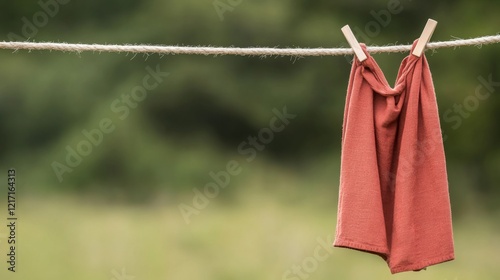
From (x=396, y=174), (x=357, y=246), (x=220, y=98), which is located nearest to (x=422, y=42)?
(x=396, y=174)

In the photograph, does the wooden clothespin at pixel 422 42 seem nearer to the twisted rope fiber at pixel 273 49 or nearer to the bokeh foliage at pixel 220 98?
the twisted rope fiber at pixel 273 49

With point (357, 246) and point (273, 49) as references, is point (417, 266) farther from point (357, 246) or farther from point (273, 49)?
point (273, 49)

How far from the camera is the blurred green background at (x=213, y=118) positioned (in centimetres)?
445

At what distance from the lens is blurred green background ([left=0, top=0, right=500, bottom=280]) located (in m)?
4.45

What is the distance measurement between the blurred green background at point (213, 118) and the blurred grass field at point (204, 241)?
1 cm

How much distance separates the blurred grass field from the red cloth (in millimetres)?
2412

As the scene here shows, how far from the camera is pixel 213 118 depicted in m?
4.79

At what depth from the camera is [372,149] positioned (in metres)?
1.51

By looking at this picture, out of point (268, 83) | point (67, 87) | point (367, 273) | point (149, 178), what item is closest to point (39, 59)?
point (67, 87)

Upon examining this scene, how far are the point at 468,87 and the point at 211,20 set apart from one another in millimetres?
1749

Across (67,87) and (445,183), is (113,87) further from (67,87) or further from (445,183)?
(445,183)

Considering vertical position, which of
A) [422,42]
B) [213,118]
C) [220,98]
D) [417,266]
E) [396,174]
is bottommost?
[417,266]

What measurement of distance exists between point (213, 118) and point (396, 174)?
3.32 metres

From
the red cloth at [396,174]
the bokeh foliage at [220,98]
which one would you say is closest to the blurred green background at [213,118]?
the bokeh foliage at [220,98]
